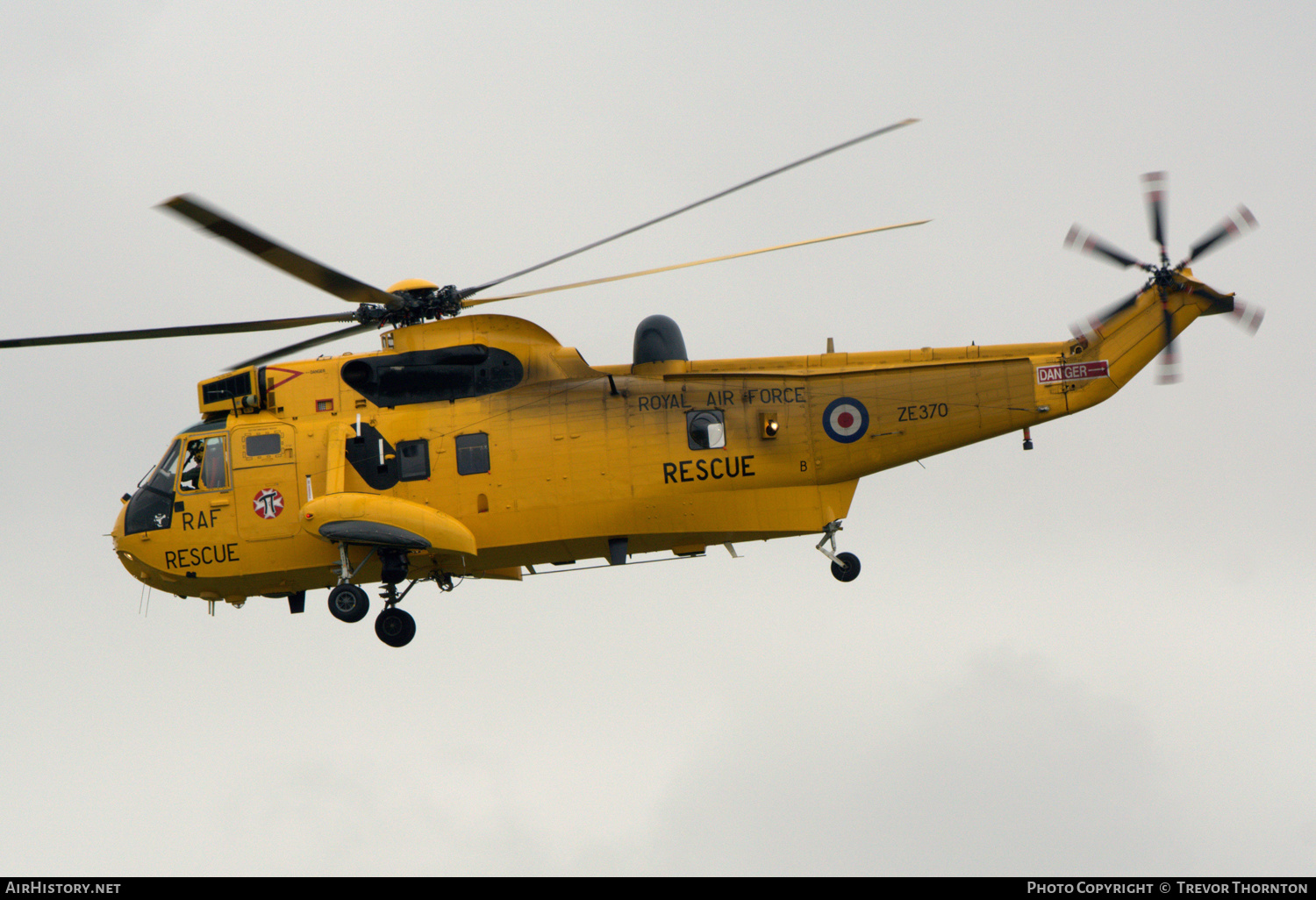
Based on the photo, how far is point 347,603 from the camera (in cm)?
2369

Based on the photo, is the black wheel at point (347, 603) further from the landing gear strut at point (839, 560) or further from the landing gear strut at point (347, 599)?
the landing gear strut at point (839, 560)

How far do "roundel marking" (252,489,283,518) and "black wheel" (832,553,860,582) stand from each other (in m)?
9.91

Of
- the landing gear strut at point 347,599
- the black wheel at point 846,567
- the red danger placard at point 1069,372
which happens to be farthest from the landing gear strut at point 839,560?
the landing gear strut at point 347,599

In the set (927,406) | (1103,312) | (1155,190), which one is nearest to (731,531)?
(927,406)

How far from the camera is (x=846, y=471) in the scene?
78.7 feet

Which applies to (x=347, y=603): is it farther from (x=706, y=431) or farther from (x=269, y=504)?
(x=706, y=431)

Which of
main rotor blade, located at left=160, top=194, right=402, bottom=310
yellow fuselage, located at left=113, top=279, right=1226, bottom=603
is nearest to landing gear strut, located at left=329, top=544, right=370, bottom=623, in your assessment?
yellow fuselage, located at left=113, top=279, right=1226, bottom=603

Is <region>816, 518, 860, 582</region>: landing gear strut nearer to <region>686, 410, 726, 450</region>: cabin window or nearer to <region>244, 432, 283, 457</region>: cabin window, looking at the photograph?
<region>686, 410, 726, 450</region>: cabin window

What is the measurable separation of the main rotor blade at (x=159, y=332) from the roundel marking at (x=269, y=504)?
300 cm

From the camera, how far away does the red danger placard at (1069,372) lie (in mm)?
24031

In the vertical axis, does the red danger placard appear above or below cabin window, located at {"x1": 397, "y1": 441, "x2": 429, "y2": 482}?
→ above

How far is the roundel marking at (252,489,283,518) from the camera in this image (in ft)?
80.0

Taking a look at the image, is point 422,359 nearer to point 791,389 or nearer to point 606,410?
point 606,410

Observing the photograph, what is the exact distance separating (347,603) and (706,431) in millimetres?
6900
